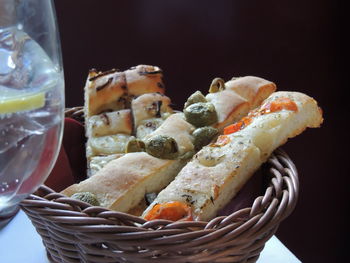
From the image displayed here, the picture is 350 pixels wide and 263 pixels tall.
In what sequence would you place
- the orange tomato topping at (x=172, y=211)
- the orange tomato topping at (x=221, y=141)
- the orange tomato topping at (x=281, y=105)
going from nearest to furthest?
the orange tomato topping at (x=172, y=211) < the orange tomato topping at (x=221, y=141) < the orange tomato topping at (x=281, y=105)

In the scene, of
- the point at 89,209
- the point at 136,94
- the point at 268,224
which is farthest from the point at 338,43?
the point at 89,209

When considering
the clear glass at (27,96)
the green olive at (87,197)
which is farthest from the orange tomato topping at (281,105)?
the clear glass at (27,96)

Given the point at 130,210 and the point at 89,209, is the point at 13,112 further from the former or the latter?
the point at 130,210

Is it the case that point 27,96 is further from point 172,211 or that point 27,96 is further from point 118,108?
point 118,108

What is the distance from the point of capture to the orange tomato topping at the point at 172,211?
3.37 ft

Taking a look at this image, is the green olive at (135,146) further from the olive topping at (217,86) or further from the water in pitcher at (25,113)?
the water in pitcher at (25,113)

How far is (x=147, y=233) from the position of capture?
865 mm

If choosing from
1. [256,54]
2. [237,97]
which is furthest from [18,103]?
[256,54]

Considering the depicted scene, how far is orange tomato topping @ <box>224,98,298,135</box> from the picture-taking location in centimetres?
135

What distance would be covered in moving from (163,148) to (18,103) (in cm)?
80

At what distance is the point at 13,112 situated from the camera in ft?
1.55

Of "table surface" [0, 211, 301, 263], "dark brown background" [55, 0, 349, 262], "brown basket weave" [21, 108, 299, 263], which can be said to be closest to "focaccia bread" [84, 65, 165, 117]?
"table surface" [0, 211, 301, 263]

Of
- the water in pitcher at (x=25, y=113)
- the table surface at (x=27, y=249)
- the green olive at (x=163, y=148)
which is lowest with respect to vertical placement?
the table surface at (x=27, y=249)

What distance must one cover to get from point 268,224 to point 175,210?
0.64 ft
